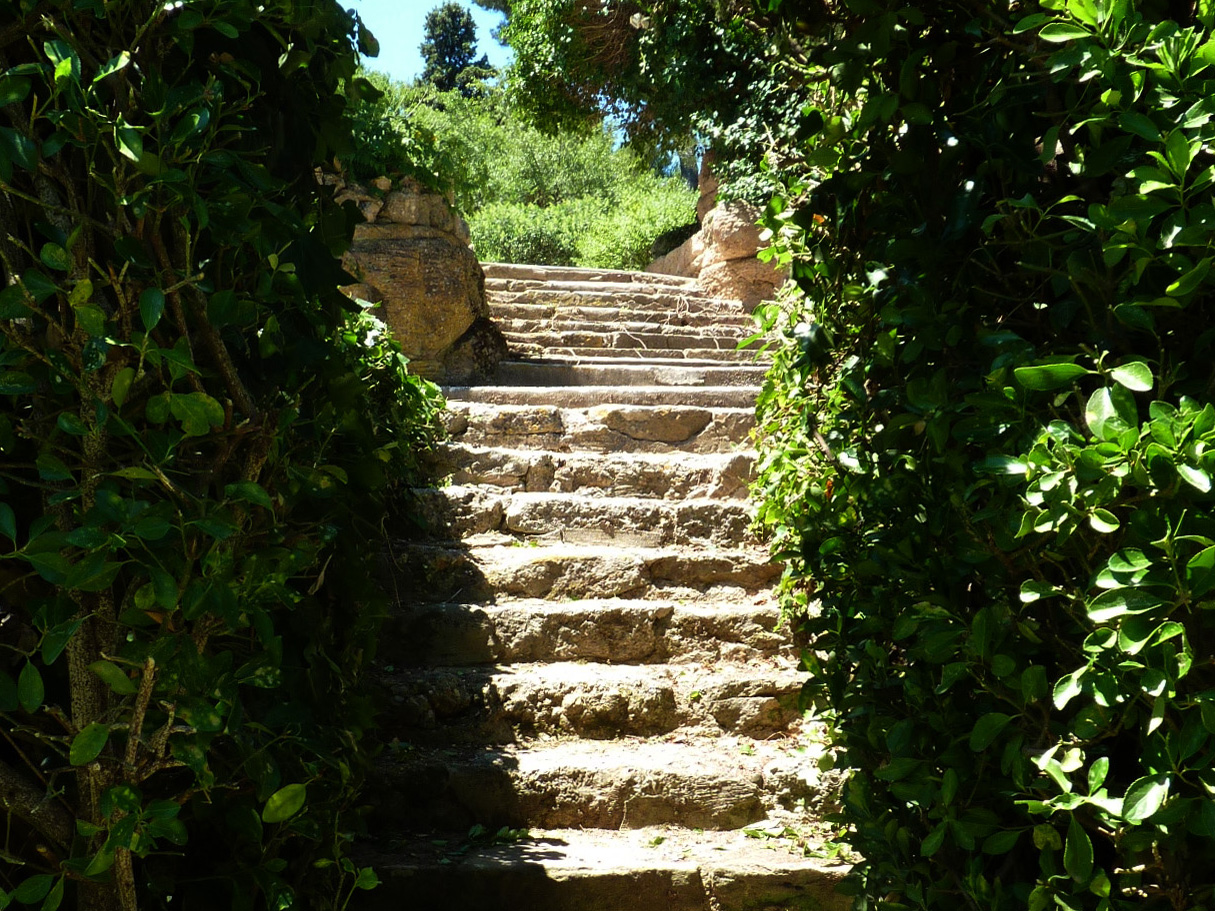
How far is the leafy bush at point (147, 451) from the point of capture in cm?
124

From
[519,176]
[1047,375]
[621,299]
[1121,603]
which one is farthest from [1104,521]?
[519,176]

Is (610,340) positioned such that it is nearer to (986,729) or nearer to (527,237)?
(986,729)

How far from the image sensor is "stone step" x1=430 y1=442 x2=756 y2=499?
445 centimetres

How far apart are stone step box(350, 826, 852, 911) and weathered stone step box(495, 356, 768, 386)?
12.7ft

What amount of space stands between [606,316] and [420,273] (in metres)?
2.25

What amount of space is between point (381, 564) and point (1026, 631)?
2.73 metres

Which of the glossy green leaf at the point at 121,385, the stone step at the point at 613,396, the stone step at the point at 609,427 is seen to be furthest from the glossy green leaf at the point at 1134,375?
the stone step at the point at 613,396

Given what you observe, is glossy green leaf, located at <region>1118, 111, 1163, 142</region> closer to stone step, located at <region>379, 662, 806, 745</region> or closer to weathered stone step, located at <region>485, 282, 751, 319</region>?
stone step, located at <region>379, 662, 806, 745</region>

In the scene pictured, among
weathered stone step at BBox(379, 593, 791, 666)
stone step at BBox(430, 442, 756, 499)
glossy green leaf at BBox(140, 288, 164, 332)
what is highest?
glossy green leaf at BBox(140, 288, 164, 332)

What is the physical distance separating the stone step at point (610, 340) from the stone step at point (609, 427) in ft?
10.6

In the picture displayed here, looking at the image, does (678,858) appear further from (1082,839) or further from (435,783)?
(1082,839)

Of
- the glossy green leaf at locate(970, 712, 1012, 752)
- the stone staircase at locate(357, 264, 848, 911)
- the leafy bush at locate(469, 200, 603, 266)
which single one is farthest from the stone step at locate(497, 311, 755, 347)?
the leafy bush at locate(469, 200, 603, 266)

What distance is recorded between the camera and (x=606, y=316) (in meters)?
8.84

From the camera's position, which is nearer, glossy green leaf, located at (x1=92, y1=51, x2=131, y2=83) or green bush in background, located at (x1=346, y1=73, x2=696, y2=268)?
glossy green leaf, located at (x1=92, y1=51, x2=131, y2=83)
